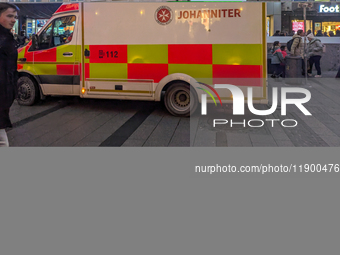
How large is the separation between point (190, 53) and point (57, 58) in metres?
2.74

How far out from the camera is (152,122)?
6570 mm

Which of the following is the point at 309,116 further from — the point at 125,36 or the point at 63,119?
the point at 63,119

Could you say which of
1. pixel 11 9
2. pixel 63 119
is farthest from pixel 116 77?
pixel 11 9

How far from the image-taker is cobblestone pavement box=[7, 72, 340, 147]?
5.34 m

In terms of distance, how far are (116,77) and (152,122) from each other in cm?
117

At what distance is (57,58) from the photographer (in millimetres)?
7457

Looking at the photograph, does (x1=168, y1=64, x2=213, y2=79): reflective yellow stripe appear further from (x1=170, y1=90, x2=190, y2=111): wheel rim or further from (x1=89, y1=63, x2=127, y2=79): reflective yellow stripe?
(x1=89, y1=63, x2=127, y2=79): reflective yellow stripe

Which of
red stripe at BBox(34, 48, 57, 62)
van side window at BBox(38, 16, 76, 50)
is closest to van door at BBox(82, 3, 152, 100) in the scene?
van side window at BBox(38, 16, 76, 50)

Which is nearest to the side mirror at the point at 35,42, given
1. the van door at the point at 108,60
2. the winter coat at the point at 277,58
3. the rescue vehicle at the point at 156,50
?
the rescue vehicle at the point at 156,50

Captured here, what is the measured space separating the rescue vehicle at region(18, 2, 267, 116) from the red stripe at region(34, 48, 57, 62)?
0.8 inches

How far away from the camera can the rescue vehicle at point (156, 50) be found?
251 inches

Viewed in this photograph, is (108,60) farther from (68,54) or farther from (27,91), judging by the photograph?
(27,91)

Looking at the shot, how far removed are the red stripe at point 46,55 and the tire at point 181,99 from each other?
96.9 inches

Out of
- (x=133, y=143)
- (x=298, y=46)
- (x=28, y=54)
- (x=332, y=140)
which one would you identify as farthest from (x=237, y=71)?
(x=298, y=46)
